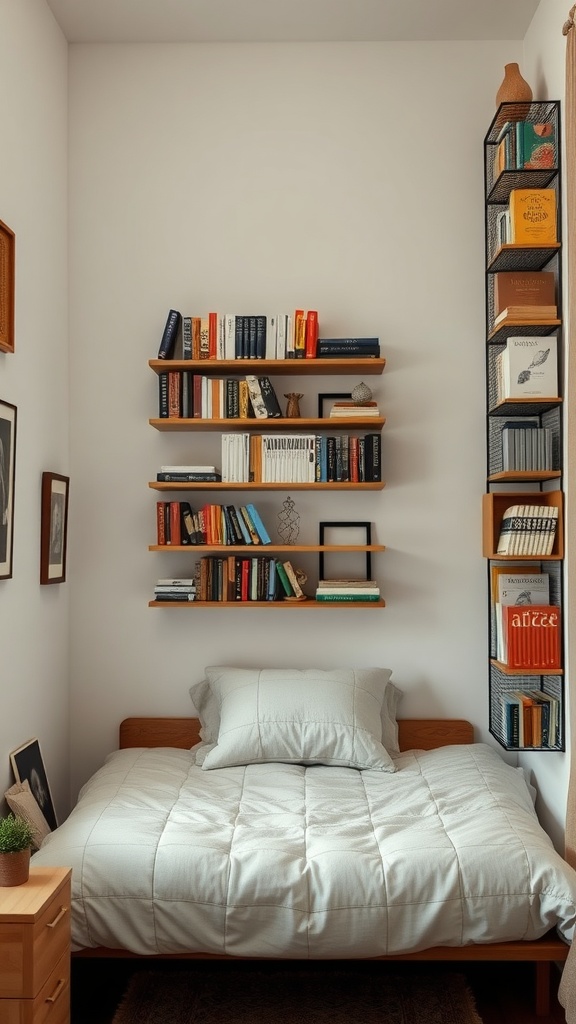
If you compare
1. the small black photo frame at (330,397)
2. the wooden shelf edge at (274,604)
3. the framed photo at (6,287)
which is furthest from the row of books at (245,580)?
the framed photo at (6,287)

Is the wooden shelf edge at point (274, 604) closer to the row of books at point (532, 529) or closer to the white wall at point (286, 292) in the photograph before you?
the white wall at point (286, 292)

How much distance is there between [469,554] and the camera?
3.50 m

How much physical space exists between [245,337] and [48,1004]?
2.29 meters

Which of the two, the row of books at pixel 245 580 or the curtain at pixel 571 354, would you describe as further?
the row of books at pixel 245 580

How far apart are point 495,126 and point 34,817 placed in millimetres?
2904

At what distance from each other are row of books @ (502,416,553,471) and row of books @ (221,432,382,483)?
0.53 m

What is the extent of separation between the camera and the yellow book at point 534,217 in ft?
9.73

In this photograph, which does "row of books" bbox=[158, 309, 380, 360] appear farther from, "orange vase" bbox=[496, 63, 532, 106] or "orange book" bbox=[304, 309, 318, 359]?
"orange vase" bbox=[496, 63, 532, 106]

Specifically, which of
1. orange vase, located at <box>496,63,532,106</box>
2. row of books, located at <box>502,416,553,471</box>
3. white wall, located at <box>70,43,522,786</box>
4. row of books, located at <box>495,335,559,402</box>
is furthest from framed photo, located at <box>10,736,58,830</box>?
orange vase, located at <box>496,63,532,106</box>

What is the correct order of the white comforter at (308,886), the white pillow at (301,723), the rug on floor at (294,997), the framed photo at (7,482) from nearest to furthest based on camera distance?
1. the white comforter at (308,886)
2. the rug on floor at (294,997)
3. the framed photo at (7,482)
4. the white pillow at (301,723)

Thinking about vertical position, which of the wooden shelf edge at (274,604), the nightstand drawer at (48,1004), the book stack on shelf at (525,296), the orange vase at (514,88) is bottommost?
the nightstand drawer at (48,1004)

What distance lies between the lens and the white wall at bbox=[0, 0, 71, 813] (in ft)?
9.37

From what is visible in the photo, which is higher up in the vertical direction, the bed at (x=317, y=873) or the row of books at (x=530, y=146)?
the row of books at (x=530, y=146)

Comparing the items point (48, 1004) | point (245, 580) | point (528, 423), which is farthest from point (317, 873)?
point (528, 423)
